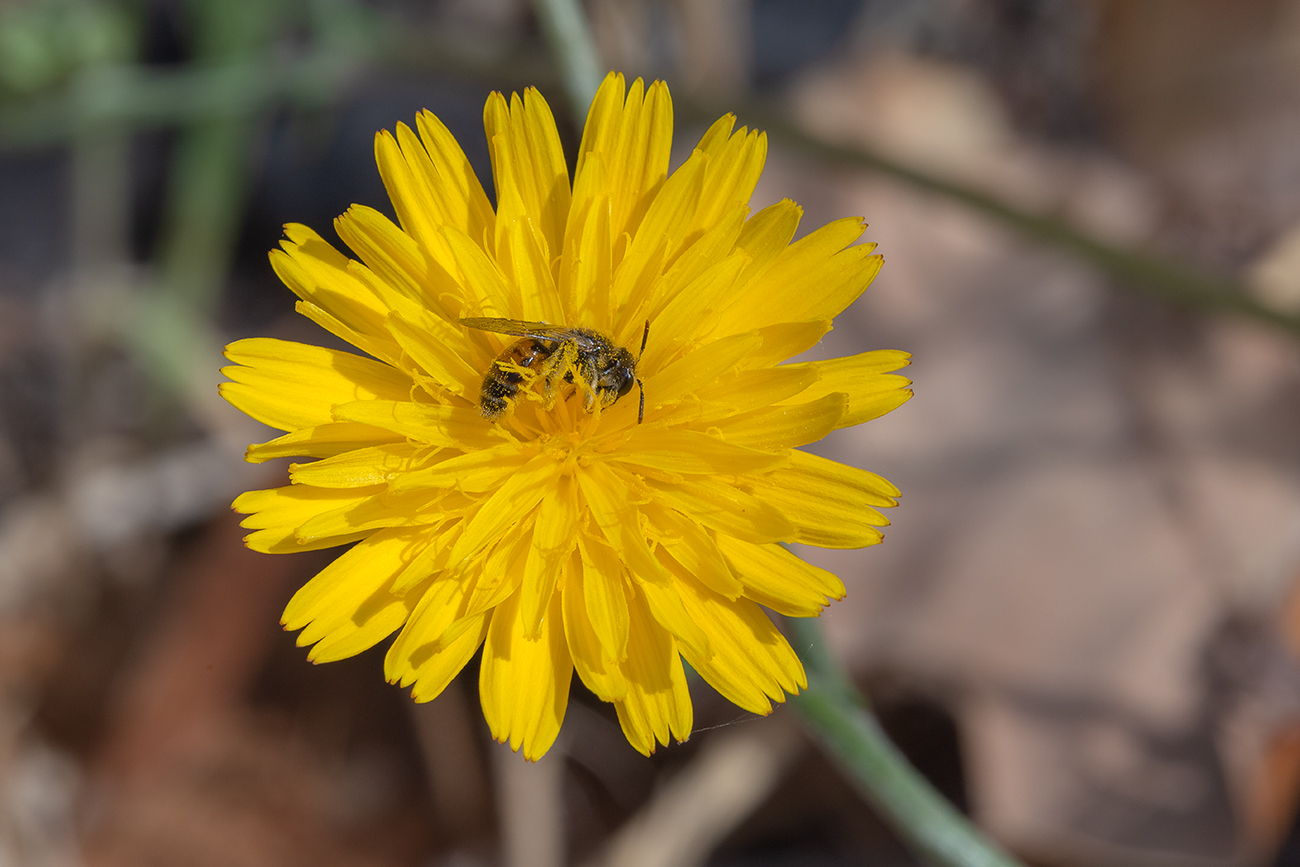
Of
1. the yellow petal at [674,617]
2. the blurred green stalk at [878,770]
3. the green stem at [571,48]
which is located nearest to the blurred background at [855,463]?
the blurred green stalk at [878,770]

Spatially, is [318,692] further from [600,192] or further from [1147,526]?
[1147,526]

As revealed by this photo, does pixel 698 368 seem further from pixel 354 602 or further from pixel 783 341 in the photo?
pixel 354 602

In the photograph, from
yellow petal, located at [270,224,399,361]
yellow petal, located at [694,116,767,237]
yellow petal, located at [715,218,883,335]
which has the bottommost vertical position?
yellow petal, located at [270,224,399,361]

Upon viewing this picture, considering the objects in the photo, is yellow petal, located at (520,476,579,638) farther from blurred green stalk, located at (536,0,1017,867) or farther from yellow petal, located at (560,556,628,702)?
blurred green stalk, located at (536,0,1017,867)

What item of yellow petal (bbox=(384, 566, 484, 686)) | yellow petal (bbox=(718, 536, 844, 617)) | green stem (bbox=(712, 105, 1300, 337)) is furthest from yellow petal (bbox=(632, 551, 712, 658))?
green stem (bbox=(712, 105, 1300, 337))

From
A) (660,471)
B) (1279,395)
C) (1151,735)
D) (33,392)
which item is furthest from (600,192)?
(33,392)

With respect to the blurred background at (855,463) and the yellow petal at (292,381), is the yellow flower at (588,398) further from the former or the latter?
the blurred background at (855,463)

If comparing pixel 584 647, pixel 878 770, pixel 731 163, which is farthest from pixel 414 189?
pixel 878 770
